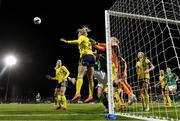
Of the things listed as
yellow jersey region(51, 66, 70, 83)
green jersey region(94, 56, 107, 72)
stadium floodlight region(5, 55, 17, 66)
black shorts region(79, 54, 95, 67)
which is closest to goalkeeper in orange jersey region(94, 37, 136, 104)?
green jersey region(94, 56, 107, 72)

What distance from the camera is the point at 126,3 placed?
821 centimetres

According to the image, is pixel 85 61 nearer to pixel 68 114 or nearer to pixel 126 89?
pixel 126 89

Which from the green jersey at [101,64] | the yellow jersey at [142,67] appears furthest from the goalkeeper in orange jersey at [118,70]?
the yellow jersey at [142,67]

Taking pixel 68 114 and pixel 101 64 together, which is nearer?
pixel 68 114

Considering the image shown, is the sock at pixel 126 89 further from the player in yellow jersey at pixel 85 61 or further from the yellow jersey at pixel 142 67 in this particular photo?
the yellow jersey at pixel 142 67

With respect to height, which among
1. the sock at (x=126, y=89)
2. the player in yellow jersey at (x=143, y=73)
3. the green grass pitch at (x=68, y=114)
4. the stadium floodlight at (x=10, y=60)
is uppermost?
the stadium floodlight at (x=10, y=60)

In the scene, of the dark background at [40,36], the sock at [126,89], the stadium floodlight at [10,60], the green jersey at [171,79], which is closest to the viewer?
the sock at [126,89]

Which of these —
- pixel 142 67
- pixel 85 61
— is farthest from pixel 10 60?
pixel 85 61

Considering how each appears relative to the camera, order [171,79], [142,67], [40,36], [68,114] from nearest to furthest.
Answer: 1. [68,114]
2. [142,67]
3. [171,79]
4. [40,36]

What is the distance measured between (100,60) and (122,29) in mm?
1247

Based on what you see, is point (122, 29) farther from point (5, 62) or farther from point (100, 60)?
point (5, 62)

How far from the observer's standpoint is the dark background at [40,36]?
30.1 meters

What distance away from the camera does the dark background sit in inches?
1186

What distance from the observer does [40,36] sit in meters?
37.0
